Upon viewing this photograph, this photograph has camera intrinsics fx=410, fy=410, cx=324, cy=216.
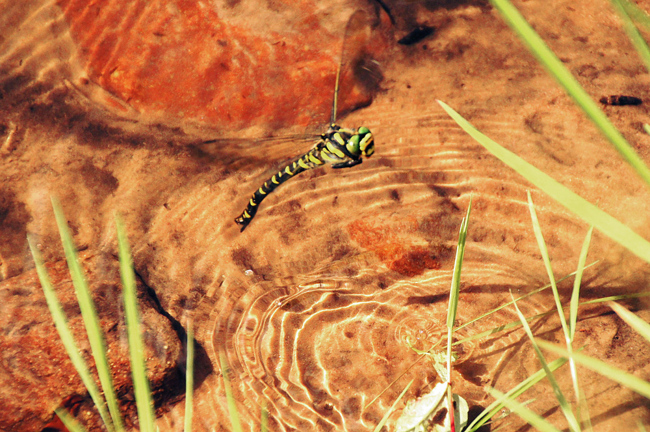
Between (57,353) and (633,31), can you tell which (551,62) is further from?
(57,353)

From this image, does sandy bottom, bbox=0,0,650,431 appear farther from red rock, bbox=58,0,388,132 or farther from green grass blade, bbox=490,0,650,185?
green grass blade, bbox=490,0,650,185

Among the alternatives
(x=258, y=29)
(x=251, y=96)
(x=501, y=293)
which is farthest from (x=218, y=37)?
(x=501, y=293)

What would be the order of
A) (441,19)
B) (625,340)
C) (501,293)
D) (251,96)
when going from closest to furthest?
1. (625,340)
2. (501,293)
3. (251,96)
4. (441,19)

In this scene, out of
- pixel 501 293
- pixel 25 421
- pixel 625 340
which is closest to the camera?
pixel 25 421

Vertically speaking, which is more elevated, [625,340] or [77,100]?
[77,100]

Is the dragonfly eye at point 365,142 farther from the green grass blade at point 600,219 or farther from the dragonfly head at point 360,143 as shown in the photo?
the green grass blade at point 600,219

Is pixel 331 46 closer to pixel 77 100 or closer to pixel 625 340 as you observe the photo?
pixel 77 100

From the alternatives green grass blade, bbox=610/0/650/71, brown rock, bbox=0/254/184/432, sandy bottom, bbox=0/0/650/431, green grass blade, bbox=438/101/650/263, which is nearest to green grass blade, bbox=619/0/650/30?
green grass blade, bbox=610/0/650/71

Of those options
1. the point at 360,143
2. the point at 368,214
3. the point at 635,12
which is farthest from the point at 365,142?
the point at 635,12
